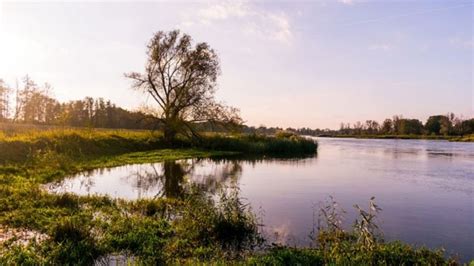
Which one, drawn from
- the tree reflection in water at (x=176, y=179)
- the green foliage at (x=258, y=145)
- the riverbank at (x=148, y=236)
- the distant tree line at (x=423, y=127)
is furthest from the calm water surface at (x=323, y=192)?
the distant tree line at (x=423, y=127)

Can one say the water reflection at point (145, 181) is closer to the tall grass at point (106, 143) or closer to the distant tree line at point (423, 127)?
the tall grass at point (106, 143)

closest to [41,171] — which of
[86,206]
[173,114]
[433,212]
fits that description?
[86,206]

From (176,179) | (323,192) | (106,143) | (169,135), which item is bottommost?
(323,192)

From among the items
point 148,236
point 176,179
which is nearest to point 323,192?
point 176,179

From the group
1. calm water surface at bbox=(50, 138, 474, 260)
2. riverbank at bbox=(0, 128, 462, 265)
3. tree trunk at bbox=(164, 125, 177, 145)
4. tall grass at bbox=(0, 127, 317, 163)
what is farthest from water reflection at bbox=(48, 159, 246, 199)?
tree trunk at bbox=(164, 125, 177, 145)

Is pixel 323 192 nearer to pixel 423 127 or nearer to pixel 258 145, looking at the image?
pixel 258 145

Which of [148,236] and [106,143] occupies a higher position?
[106,143]

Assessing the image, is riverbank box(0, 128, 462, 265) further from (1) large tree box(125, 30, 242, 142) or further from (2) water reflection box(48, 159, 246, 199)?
(1) large tree box(125, 30, 242, 142)

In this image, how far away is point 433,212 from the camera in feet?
35.9

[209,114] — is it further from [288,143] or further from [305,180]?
[305,180]

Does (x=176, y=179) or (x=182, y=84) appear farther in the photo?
(x=182, y=84)

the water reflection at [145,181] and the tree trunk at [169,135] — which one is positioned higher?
the tree trunk at [169,135]

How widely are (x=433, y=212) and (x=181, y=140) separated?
27789 millimetres

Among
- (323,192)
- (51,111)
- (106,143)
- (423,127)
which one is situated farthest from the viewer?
(423,127)
